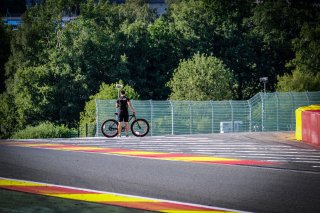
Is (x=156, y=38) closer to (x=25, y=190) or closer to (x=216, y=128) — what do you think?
(x=216, y=128)

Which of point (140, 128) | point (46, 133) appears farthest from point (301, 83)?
point (140, 128)

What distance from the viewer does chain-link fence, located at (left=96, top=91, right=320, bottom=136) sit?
3084 centimetres

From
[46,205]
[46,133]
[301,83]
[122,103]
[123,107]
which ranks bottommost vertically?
[46,133]

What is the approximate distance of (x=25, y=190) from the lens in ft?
36.8

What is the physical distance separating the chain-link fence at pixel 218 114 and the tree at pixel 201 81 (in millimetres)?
33965

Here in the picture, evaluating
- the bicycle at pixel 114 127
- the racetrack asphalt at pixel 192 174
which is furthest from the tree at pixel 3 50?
the racetrack asphalt at pixel 192 174

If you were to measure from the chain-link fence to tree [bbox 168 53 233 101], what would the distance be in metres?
34.0

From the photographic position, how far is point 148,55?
2894 inches

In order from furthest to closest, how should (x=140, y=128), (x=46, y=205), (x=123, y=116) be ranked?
1. (x=140, y=128)
2. (x=123, y=116)
3. (x=46, y=205)

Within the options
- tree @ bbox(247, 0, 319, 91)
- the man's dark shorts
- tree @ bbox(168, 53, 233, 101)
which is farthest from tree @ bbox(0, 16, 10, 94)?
the man's dark shorts

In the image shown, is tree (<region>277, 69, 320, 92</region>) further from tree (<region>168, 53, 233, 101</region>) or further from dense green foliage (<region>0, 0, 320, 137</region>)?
tree (<region>168, 53, 233, 101</region>)

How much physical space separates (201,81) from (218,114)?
35.9 meters

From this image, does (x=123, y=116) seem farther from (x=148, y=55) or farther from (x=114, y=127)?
(x=148, y=55)

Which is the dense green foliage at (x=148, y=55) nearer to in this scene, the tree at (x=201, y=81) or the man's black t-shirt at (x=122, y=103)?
the tree at (x=201, y=81)
